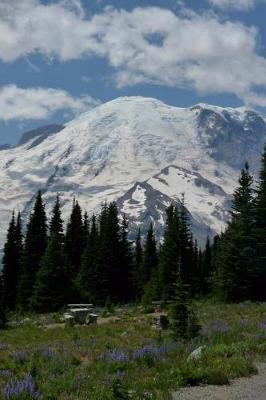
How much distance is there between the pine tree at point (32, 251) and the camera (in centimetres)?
6381

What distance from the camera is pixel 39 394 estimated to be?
9852 millimetres

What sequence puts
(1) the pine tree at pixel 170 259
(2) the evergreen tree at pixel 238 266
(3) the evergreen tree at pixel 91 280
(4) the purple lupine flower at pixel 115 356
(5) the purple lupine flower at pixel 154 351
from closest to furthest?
(4) the purple lupine flower at pixel 115 356, (5) the purple lupine flower at pixel 154 351, (2) the evergreen tree at pixel 238 266, (1) the pine tree at pixel 170 259, (3) the evergreen tree at pixel 91 280

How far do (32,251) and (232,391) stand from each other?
57.9 metres

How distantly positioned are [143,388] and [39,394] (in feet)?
6.43

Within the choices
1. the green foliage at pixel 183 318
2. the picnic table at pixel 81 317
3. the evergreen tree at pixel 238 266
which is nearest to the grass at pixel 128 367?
the green foliage at pixel 183 318

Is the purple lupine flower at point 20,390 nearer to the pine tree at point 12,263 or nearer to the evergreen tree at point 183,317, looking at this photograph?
the evergreen tree at point 183,317

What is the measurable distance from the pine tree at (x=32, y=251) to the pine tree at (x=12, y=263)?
489 centimetres

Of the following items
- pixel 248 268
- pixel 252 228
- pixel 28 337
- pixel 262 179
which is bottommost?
pixel 28 337

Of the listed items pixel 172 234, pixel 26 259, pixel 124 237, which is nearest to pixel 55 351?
pixel 172 234

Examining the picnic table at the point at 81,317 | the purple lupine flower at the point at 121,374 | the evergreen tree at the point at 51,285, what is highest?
the evergreen tree at the point at 51,285

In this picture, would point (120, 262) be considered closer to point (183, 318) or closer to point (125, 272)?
point (125, 272)

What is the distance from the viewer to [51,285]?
49156 mm

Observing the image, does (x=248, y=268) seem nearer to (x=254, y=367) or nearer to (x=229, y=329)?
(x=229, y=329)

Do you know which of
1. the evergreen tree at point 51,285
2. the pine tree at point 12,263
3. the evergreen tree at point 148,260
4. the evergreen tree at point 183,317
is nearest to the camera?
the evergreen tree at point 183,317
